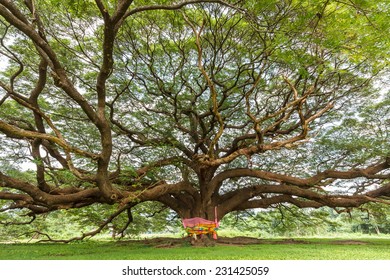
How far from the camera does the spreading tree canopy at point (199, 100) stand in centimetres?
535

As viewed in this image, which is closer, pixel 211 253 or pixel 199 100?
pixel 211 253

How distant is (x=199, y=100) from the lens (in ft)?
27.8

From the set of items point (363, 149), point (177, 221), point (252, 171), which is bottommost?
point (177, 221)

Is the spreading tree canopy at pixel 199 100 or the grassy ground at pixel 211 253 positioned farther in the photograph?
the spreading tree canopy at pixel 199 100

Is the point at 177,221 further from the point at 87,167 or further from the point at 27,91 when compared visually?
the point at 27,91

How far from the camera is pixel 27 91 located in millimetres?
7762

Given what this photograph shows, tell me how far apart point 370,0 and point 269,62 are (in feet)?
9.06

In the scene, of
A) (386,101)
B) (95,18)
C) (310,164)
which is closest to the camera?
(95,18)

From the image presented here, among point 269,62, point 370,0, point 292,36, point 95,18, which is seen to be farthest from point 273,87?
point 95,18

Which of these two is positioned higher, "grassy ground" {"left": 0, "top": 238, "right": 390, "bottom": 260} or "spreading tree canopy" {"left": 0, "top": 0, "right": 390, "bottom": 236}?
"spreading tree canopy" {"left": 0, "top": 0, "right": 390, "bottom": 236}

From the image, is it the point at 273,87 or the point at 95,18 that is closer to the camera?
the point at 95,18

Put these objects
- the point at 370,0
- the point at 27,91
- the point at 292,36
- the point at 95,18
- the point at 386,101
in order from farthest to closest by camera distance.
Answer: the point at 386,101 → the point at 27,91 → the point at 95,18 → the point at 292,36 → the point at 370,0

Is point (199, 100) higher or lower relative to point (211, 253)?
higher

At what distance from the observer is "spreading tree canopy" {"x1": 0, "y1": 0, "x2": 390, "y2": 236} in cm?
535
